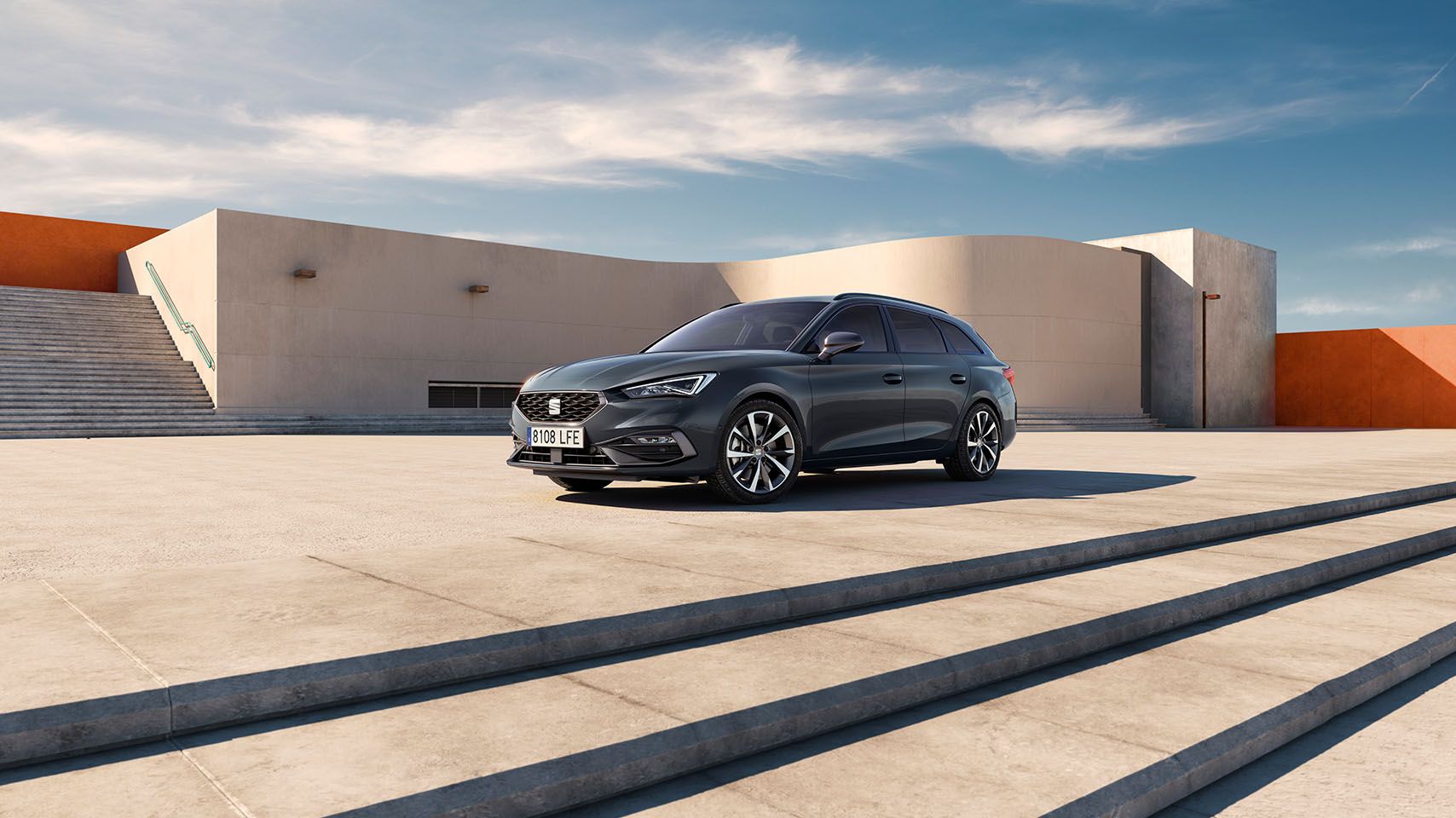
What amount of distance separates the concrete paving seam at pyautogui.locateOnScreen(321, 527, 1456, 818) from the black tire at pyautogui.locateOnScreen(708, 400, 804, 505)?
3.22m

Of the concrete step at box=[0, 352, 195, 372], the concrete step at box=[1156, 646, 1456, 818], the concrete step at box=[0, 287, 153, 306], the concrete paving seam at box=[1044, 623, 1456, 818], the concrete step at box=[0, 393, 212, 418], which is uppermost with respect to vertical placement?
the concrete step at box=[0, 287, 153, 306]

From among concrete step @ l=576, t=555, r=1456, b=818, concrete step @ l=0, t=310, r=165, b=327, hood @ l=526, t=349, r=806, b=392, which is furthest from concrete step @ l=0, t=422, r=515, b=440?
concrete step @ l=576, t=555, r=1456, b=818

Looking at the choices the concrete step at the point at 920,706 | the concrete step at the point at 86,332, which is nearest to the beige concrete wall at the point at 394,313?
the concrete step at the point at 86,332

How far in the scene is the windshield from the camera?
7723 mm

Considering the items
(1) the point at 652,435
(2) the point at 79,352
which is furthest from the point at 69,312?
(1) the point at 652,435

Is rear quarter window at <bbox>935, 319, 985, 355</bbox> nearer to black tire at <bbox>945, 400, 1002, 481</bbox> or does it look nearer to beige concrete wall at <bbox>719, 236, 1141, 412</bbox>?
black tire at <bbox>945, 400, 1002, 481</bbox>

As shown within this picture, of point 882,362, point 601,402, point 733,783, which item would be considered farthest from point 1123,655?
point 882,362

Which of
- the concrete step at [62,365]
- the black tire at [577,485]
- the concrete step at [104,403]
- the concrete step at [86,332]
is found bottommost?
the black tire at [577,485]

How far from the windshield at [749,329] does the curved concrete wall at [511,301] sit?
59.2 feet

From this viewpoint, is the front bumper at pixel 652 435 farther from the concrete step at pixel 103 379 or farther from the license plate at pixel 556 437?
the concrete step at pixel 103 379

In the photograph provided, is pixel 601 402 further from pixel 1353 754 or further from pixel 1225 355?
pixel 1225 355

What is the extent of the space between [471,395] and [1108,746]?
25.6 metres

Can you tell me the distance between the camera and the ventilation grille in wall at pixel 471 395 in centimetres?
2639

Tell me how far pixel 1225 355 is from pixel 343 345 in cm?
2789
